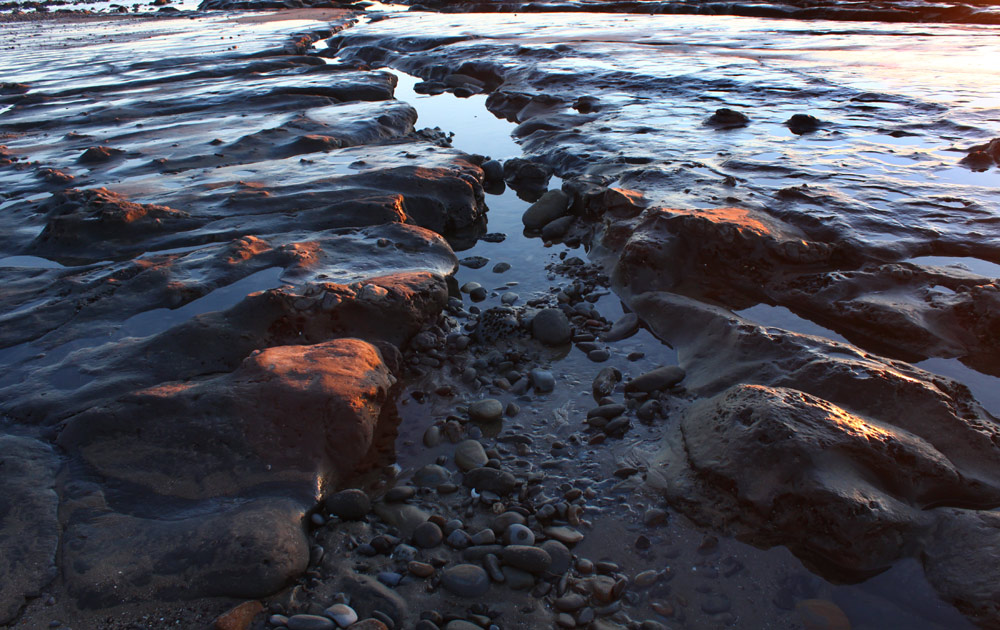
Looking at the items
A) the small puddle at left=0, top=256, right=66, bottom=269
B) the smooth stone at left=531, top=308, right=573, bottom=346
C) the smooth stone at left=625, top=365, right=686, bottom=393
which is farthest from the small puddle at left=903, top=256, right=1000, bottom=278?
the small puddle at left=0, top=256, right=66, bottom=269

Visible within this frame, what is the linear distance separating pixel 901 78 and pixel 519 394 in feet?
32.5

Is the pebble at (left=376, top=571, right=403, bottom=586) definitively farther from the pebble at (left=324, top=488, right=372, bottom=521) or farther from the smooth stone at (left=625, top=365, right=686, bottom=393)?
the smooth stone at (left=625, top=365, right=686, bottom=393)

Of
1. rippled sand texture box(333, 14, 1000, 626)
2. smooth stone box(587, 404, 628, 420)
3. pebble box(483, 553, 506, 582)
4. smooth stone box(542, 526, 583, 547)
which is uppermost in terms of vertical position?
rippled sand texture box(333, 14, 1000, 626)

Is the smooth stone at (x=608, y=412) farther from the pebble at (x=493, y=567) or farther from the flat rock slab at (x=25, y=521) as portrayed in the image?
the flat rock slab at (x=25, y=521)

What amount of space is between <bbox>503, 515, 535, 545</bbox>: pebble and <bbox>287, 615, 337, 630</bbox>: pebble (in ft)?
2.63

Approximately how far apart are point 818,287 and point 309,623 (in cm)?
381

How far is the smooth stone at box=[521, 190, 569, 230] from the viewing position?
6.17 m

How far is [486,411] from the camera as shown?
3545 mm

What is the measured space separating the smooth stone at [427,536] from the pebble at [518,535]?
0.30 meters

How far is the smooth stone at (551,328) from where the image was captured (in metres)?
4.23

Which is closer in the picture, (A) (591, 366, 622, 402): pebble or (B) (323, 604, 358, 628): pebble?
(B) (323, 604, 358, 628): pebble

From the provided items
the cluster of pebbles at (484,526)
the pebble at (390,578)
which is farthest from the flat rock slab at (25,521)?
the pebble at (390,578)

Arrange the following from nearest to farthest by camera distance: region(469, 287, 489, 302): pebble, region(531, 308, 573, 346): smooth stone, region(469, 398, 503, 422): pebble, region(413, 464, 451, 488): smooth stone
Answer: region(413, 464, 451, 488): smooth stone, region(469, 398, 503, 422): pebble, region(531, 308, 573, 346): smooth stone, region(469, 287, 489, 302): pebble

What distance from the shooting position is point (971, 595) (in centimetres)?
234
